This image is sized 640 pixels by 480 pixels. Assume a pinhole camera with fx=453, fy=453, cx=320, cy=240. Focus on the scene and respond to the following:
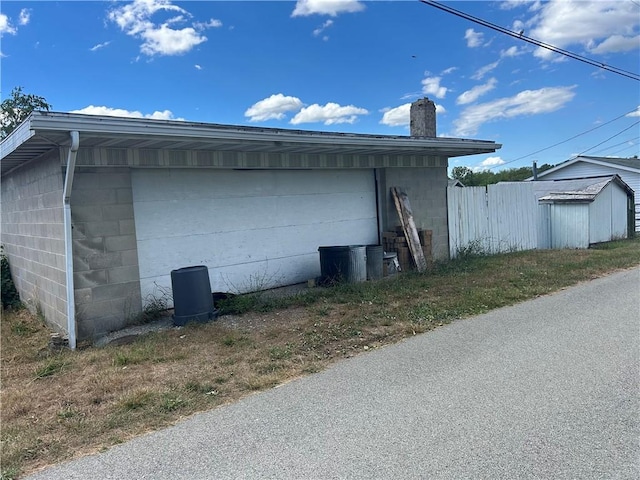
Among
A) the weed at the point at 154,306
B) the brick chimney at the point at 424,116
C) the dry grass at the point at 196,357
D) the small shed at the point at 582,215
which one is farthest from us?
the small shed at the point at 582,215

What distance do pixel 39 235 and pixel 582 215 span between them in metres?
15.1

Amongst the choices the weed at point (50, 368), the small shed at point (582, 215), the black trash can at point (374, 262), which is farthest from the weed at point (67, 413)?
the small shed at point (582, 215)

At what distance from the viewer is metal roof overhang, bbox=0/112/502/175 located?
525 centimetres

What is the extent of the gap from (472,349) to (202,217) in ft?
16.2

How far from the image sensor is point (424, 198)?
1084 cm

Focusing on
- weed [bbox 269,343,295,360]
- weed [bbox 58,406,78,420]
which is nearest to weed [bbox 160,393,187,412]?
weed [bbox 58,406,78,420]

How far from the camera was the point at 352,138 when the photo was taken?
7.96m

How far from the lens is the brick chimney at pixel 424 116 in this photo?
11.7 meters

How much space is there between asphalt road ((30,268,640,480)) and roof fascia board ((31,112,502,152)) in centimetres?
366

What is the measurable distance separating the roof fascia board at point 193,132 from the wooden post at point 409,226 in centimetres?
138

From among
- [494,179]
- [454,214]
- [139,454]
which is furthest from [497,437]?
[494,179]

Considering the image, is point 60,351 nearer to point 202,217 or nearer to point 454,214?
point 202,217

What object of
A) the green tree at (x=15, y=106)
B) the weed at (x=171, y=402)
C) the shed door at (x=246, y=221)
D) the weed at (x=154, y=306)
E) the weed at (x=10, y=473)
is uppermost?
the green tree at (x=15, y=106)

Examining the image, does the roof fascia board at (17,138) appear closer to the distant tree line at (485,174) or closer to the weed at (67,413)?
the weed at (67,413)
